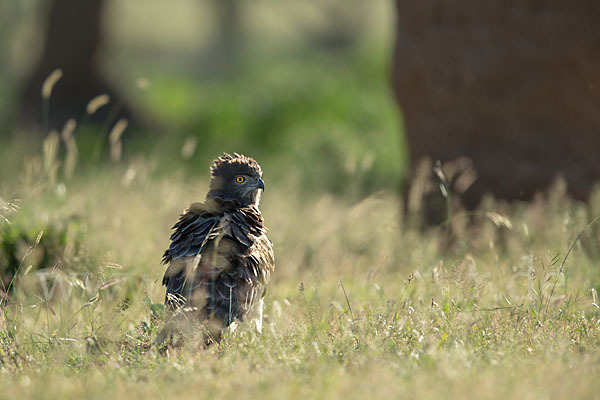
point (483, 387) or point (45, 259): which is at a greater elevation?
point (483, 387)

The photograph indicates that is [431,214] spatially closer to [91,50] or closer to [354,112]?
[354,112]

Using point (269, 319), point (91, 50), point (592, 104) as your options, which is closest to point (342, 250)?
point (269, 319)

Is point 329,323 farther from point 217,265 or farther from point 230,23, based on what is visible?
point 230,23

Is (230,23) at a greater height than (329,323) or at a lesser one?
lesser

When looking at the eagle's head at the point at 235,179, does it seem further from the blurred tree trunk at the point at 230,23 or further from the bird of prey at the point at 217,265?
the blurred tree trunk at the point at 230,23

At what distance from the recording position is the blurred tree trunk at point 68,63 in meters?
16.6

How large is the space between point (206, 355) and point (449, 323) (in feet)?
4.82

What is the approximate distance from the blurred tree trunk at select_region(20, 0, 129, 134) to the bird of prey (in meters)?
11.8

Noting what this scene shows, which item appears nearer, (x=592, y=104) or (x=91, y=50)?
(x=592, y=104)

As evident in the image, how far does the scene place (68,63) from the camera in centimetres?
1666

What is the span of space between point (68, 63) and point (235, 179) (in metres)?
12.1

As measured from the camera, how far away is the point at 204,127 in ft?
53.4

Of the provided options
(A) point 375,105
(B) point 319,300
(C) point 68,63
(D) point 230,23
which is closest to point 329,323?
(B) point 319,300

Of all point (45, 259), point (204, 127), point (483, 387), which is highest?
point (483, 387)
